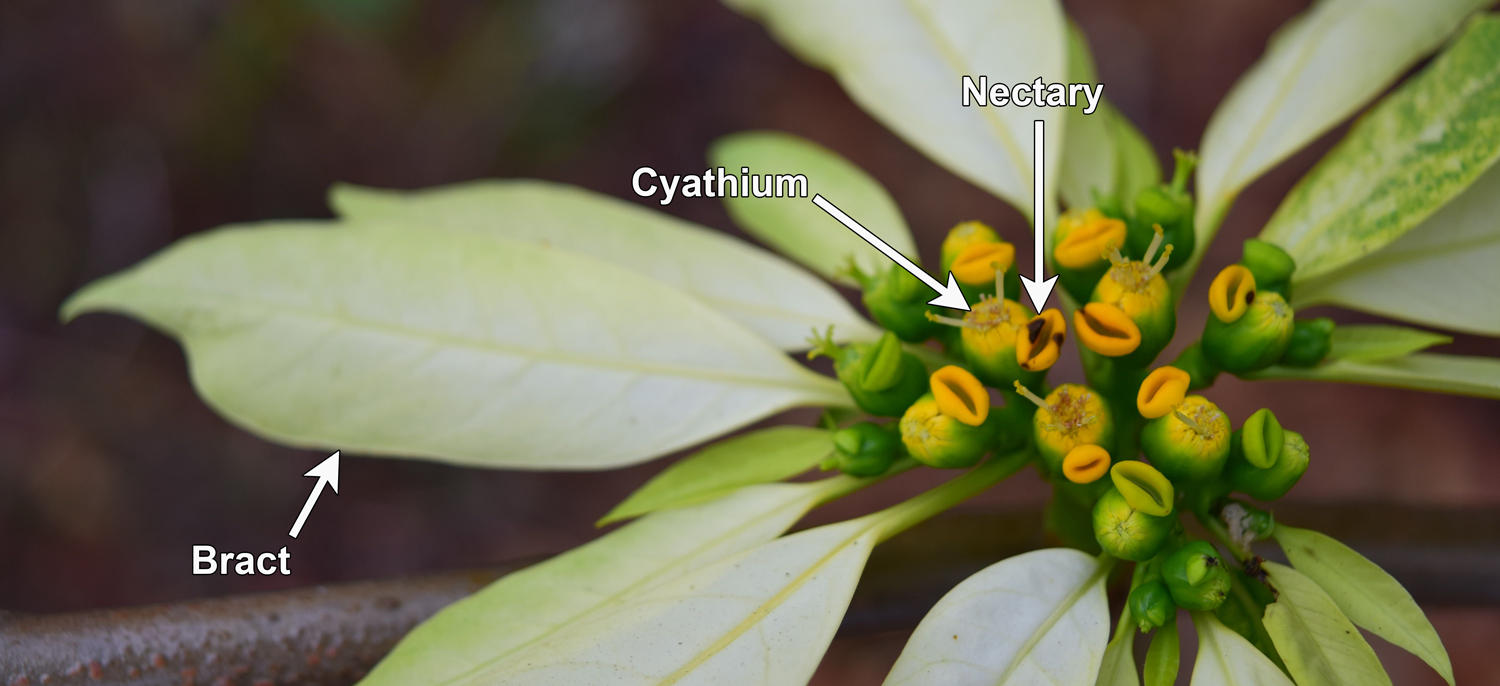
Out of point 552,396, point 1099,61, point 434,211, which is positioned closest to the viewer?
point 552,396

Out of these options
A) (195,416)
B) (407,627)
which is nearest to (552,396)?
(407,627)

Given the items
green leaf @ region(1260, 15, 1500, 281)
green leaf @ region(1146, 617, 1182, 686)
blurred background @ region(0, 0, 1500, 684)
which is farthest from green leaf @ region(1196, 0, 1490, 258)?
blurred background @ region(0, 0, 1500, 684)

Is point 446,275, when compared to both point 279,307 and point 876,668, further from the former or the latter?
point 876,668

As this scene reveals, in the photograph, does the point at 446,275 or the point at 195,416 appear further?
the point at 195,416

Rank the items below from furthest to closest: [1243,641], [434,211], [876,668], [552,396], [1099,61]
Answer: [1099,61] → [876,668] → [434,211] → [552,396] → [1243,641]

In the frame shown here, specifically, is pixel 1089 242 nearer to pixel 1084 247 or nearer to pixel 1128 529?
pixel 1084 247

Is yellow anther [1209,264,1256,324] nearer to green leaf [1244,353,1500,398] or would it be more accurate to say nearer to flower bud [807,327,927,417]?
green leaf [1244,353,1500,398]
